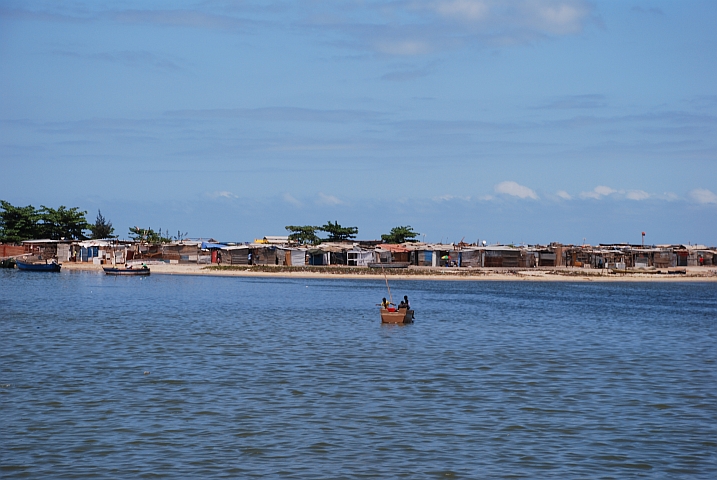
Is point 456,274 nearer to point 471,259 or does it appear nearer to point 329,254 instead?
point 471,259

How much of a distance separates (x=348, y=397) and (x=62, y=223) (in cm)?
9152

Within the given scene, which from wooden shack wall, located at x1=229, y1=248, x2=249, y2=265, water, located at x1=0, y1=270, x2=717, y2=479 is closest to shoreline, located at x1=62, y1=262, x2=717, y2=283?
wooden shack wall, located at x1=229, y1=248, x2=249, y2=265

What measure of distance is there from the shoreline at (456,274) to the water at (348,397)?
137 ft

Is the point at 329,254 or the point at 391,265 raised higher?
the point at 329,254

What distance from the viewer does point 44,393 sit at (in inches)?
750

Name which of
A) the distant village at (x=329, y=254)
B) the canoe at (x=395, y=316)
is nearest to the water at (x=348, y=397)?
the canoe at (x=395, y=316)

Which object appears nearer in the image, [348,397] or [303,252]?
[348,397]

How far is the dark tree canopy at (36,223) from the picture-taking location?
10035cm

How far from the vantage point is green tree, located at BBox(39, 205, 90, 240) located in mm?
102225

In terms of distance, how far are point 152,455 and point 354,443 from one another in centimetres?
360

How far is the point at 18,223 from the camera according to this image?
99875 millimetres

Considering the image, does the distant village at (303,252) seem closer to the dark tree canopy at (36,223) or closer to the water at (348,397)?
the dark tree canopy at (36,223)

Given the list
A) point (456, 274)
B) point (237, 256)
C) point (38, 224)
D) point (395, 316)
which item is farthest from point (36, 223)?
point (395, 316)

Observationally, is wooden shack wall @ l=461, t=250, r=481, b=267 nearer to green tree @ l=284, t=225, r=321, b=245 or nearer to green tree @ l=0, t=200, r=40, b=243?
green tree @ l=284, t=225, r=321, b=245
